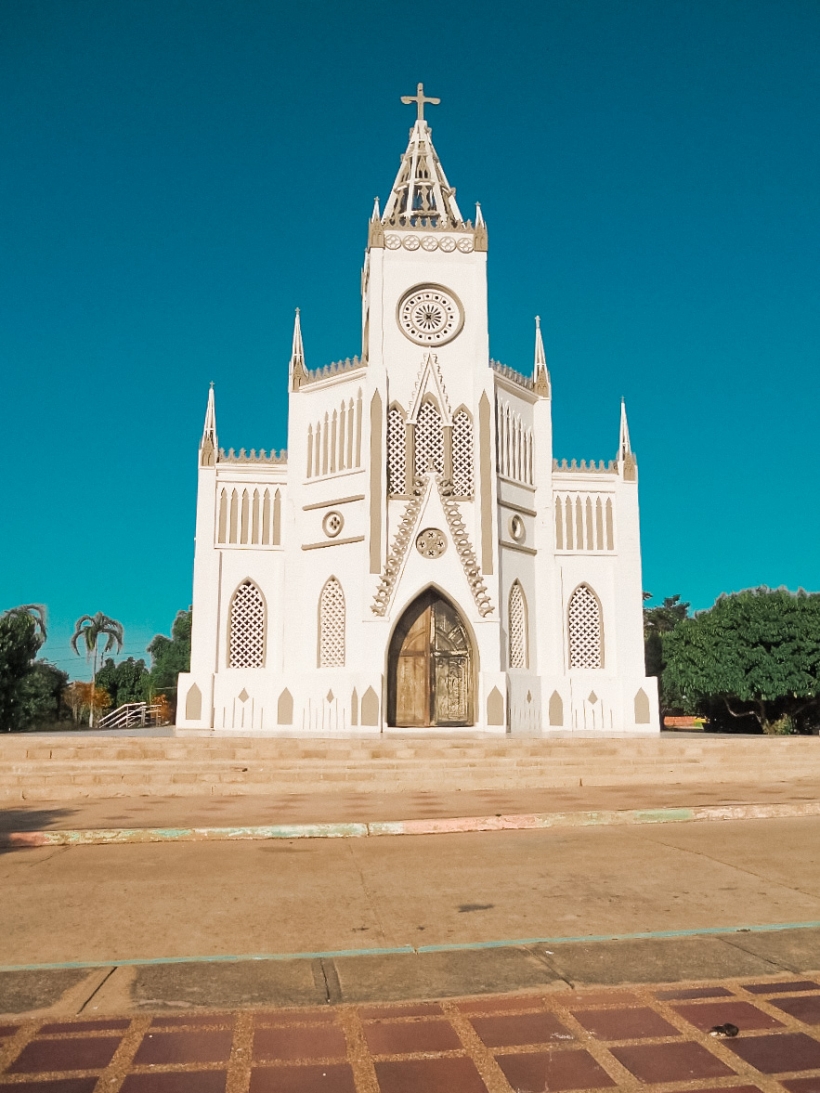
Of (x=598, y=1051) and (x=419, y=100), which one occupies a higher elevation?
(x=419, y=100)

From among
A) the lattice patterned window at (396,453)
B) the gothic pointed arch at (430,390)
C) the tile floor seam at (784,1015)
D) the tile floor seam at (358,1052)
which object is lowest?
the tile floor seam at (358,1052)

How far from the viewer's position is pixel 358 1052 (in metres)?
2.91

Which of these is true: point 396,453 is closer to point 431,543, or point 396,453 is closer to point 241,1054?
point 431,543

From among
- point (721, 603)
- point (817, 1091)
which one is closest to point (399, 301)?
point (721, 603)

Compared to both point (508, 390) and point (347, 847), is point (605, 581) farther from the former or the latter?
point (347, 847)

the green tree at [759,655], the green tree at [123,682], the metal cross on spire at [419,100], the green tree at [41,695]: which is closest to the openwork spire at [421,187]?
the metal cross on spire at [419,100]

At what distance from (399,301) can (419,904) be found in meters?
24.5

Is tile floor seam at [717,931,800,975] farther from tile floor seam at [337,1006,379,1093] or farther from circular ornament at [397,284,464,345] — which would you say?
circular ornament at [397,284,464,345]

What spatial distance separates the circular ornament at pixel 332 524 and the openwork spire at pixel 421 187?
34.8 feet

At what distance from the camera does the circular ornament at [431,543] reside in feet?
82.7

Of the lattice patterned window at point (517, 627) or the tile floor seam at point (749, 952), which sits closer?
the tile floor seam at point (749, 952)

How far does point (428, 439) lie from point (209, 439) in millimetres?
7229

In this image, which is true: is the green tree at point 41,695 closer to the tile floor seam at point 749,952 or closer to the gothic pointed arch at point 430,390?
the gothic pointed arch at point 430,390

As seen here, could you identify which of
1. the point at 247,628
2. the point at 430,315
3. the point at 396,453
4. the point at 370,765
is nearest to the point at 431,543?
the point at 396,453
